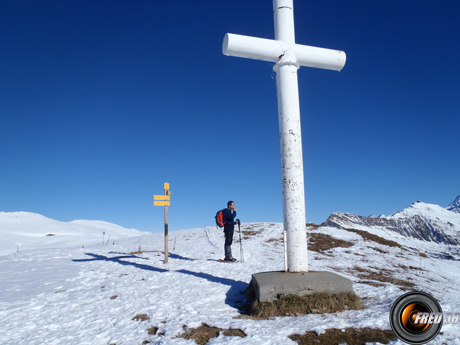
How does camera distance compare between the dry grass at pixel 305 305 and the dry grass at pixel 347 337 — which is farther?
the dry grass at pixel 305 305

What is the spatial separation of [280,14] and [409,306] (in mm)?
6534

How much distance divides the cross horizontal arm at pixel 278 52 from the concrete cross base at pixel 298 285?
492cm

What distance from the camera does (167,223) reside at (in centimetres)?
1159

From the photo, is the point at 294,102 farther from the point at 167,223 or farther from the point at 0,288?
the point at 0,288

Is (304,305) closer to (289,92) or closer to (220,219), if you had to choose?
(289,92)

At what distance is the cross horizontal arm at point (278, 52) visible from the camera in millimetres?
6613

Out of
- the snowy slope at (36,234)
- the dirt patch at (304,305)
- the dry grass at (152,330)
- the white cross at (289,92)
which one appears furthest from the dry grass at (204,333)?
the snowy slope at (36,234)

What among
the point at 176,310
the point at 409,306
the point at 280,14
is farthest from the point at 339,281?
the point at 280,14

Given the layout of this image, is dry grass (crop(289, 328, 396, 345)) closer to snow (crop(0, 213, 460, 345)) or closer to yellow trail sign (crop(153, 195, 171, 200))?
snow (crop(0, 213, 460, 345))

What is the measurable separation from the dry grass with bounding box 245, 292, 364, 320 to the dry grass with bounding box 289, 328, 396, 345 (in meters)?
0.95

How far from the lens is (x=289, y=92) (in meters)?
6.74

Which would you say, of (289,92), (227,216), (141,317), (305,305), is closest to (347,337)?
(305,305)

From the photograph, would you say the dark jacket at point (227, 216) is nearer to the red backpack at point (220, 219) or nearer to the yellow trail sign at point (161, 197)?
the red backpack at point (220, 219)

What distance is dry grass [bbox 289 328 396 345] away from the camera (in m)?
4.13
